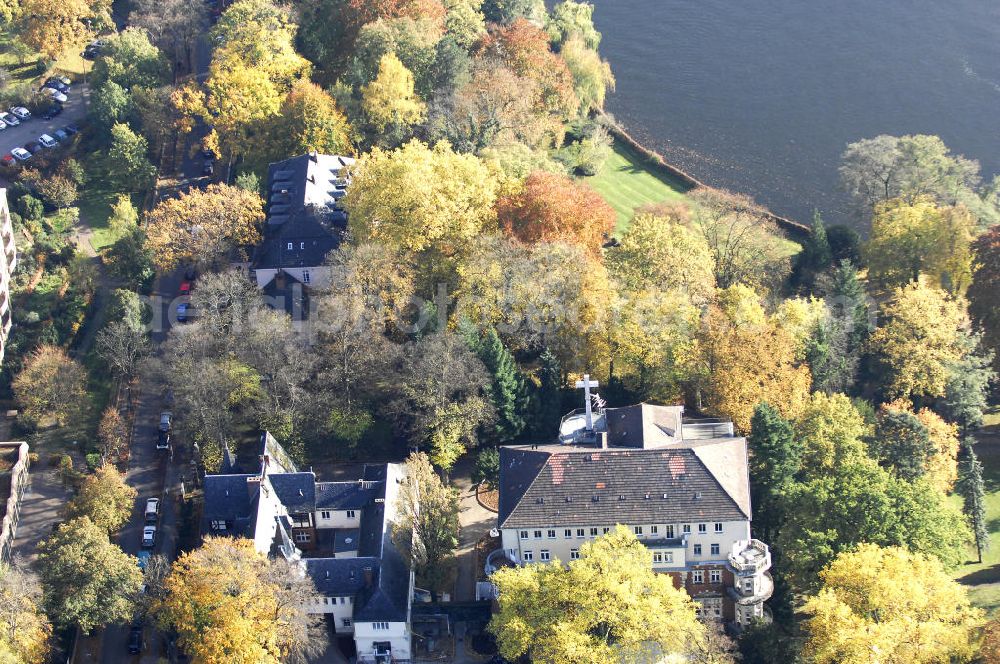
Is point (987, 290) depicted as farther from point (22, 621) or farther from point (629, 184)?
point (22, 621)

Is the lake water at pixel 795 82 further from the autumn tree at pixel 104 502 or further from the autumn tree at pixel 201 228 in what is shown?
the autumn tree at pixel 104 502

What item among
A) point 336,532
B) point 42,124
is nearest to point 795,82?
point 42,124

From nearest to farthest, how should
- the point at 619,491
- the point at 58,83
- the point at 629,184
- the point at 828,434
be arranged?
the point at 619,491
the point at 828,434
the point at 629,184
the point at 58,83

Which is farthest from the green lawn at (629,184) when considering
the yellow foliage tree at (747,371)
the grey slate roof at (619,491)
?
the grey slate roof at (619,491)

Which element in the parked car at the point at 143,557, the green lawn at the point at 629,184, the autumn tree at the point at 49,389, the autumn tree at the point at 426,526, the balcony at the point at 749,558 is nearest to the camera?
the balcony at the point at 749,558

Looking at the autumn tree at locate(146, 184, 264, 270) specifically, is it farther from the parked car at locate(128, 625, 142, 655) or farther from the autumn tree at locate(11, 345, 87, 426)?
the parked car at locate(128, 625, 142, 655)

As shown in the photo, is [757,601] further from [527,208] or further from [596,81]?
[596,81]

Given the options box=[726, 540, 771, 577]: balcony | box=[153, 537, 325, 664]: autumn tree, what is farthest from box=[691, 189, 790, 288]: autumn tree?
box=[153, 537, 325, 664]: autumn tree
